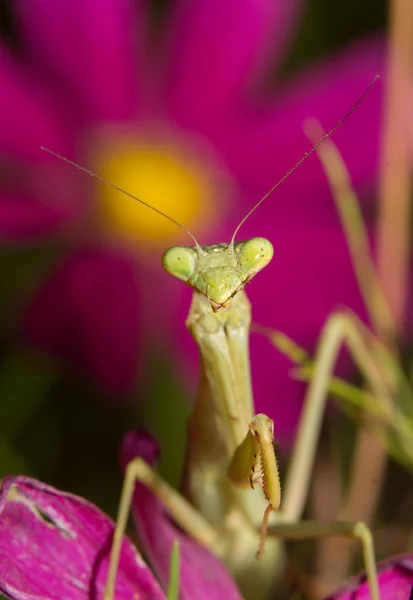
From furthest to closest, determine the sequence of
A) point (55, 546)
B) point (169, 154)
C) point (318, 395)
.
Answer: point (169, 154)
point (318, 395)
point (55, 546)

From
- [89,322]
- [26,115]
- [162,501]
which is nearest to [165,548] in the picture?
[162,501]

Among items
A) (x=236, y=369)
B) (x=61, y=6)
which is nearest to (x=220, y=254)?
(x=236, y=369)

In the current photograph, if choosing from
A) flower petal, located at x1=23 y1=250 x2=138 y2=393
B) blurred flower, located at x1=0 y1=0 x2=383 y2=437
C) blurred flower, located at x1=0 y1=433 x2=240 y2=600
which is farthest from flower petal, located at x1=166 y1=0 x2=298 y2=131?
blurred flower, located at x1=0 y1=433 x2=240 y2=600

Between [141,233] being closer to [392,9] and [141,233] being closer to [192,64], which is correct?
[192,64]

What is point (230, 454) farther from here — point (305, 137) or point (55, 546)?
point (305, 137)

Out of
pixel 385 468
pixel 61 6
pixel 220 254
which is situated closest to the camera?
pixel 220 254

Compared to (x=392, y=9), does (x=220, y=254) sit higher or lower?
lower

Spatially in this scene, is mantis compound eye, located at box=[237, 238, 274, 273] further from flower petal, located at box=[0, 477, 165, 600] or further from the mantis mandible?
flower petal, located at box=[0, 477, 165, 600]
